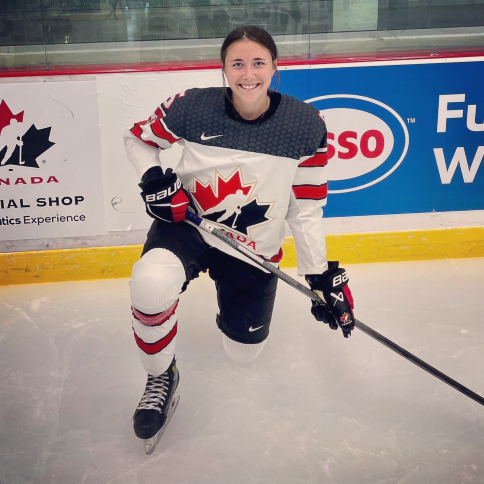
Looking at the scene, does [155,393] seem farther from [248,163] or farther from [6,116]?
[6,116]

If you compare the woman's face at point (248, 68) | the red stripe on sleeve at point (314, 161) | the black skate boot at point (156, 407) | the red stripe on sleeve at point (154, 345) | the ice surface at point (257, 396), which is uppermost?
the woman's face at point (248, 68)

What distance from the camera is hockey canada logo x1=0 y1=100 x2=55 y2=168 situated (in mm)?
2445

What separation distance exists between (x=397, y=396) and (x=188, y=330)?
2.68ft

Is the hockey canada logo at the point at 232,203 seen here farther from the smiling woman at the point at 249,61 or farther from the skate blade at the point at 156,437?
the skate blade at the point at 156,437

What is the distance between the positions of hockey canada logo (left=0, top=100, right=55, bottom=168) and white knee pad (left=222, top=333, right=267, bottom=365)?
127 cm

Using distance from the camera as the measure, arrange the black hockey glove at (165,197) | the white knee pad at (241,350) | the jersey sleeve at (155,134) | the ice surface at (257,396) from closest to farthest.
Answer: the ice surface at (257,396) → the black hockey glove at (165,197) → the jersey sleeve at (155,134) → the white knee pad at (241,350)

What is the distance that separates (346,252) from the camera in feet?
8.94

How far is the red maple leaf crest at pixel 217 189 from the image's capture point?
1.61m

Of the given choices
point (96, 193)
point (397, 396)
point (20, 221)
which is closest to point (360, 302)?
point (397, 396)

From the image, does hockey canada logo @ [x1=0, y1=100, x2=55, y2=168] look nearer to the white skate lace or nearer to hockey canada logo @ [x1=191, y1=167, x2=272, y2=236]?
hockey canada logo @ [x1=191, y1=167, x2=272, y2=236]

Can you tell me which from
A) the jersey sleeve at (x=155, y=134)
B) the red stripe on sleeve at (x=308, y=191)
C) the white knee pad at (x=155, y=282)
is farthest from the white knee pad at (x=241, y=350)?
the jersey sleeve at (x=155, y=134)

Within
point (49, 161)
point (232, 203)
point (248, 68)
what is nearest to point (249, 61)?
point (248, 68)

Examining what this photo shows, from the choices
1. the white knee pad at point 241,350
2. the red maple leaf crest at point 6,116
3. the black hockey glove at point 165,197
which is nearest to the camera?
the black hockey glove at point 165,197

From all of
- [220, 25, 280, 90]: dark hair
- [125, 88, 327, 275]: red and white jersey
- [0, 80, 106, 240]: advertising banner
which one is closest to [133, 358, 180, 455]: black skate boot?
[125, 88, 327, 275]: red and white jersey
